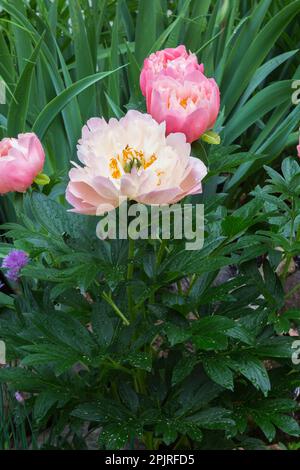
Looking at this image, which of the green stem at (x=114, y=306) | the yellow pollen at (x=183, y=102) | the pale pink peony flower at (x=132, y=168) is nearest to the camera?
the pale pink peony flower at (x=132, y=168)

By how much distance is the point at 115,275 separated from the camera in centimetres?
114

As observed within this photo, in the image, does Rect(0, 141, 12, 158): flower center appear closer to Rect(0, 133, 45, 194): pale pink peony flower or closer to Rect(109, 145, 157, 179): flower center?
Rect(0, 133, 45, 194): pale pink peony flower

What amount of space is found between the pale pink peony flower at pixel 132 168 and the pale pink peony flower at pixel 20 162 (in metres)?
0.11

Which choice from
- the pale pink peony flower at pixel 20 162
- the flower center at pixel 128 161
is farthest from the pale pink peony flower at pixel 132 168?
the pale pink peony flower at pixel 20 162

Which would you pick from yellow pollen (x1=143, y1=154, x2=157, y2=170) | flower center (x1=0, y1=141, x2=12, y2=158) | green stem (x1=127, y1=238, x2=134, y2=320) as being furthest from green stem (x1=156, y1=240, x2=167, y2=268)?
flower center (x1=0, y1=141, x2=12, y2=158)

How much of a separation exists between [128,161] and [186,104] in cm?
12

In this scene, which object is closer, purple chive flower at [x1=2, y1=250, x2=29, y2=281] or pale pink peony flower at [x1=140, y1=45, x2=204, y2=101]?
pale pink peony flower at [x1=140, y1=45, x2=204, y2=101]

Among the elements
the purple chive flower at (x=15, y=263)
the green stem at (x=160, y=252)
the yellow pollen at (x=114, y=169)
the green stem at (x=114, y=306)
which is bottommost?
the green stem at (x=114, y=306)

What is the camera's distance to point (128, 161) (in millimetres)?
1082

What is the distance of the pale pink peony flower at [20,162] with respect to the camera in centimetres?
117

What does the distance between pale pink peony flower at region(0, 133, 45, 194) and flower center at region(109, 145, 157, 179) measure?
155 millimetres

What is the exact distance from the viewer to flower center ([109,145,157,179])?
1072 mm

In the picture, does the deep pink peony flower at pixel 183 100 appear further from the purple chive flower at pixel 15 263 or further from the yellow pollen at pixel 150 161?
the purple chive flower at pixel 15 263

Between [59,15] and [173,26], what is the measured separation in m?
0.70
